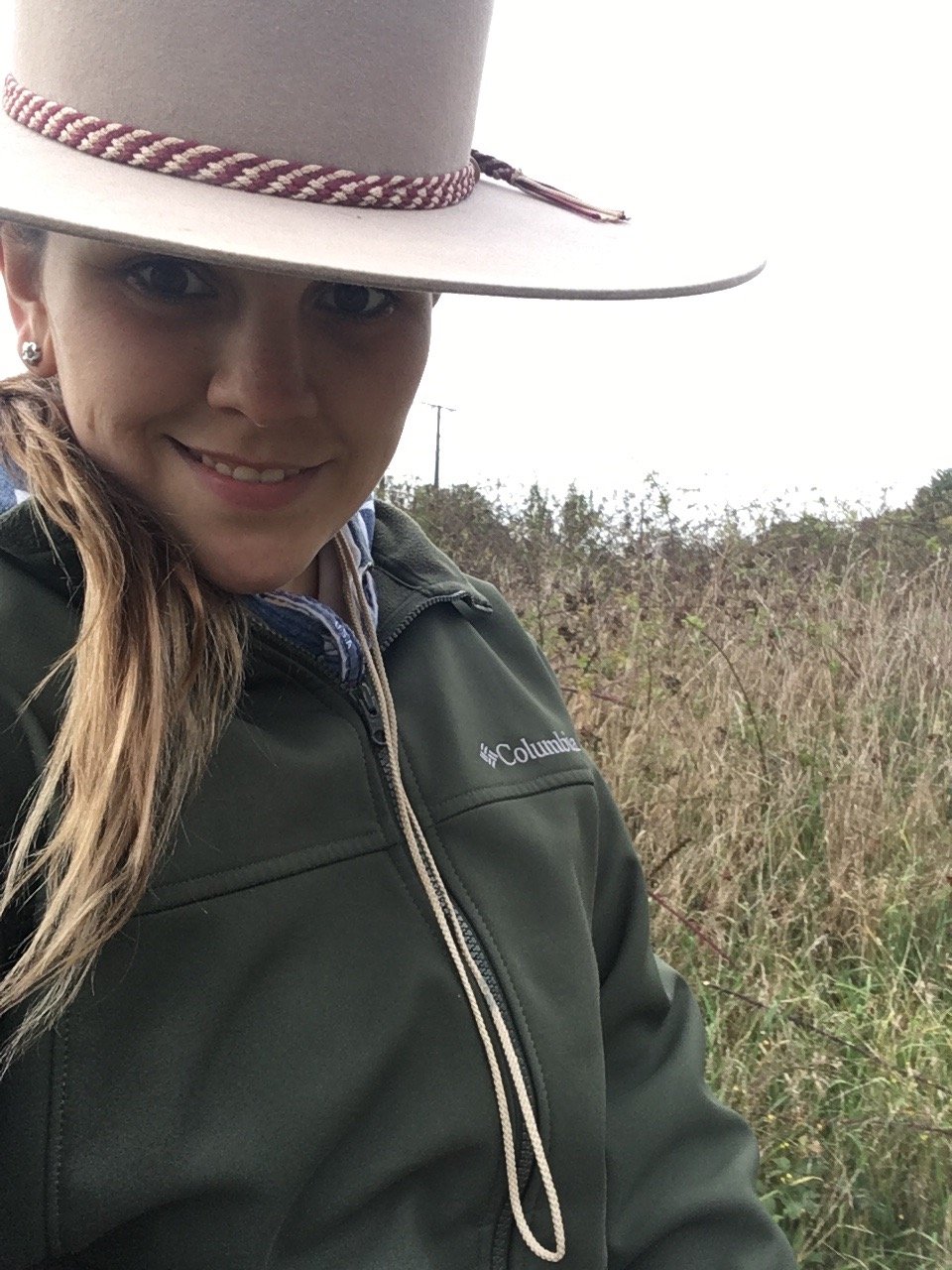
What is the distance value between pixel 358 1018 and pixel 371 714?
1.01 ft

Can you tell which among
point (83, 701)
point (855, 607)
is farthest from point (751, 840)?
point (83, 701)

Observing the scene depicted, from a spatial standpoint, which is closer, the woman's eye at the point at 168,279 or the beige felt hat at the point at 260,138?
the beige felt hat at the point at 260,138

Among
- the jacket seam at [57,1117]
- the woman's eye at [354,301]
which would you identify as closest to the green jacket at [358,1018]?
the jacket seam at [57,1117]

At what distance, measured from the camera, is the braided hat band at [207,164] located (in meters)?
0.90

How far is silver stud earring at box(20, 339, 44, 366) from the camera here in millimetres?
1070

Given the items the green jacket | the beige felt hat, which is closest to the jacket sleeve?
the green jacket

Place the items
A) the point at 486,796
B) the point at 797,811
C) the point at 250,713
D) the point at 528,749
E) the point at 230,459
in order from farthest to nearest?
1. the point at 797,811
2. the point at 528,749
3. the point at 486,796
4. the point at 250,713
5. the point at 230,459

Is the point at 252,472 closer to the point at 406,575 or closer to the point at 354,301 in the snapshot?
the point at 354,301

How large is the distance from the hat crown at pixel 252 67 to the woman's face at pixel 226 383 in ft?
0.37

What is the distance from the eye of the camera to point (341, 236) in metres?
0.89

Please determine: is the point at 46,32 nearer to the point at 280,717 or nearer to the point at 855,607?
the point at 280,717

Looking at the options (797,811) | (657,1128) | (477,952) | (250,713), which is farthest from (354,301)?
(797,811)

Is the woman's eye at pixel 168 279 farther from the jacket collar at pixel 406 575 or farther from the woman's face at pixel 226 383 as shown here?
the jacket collar at pixel 406 575

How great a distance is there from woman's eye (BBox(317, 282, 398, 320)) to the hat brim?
0.30 feet
